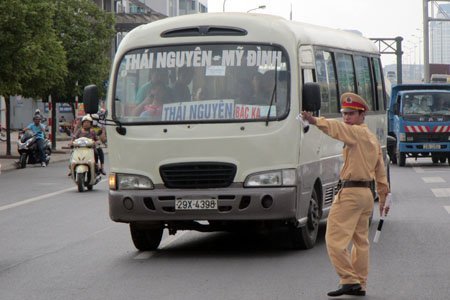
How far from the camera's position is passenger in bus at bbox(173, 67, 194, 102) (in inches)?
545

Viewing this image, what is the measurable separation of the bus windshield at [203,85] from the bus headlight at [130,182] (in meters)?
0.63

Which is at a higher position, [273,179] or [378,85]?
[378,85]

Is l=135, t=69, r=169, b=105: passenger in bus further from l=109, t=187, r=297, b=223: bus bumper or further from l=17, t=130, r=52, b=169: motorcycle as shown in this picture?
l=17, t=130, r=52, b=169: motorcycle

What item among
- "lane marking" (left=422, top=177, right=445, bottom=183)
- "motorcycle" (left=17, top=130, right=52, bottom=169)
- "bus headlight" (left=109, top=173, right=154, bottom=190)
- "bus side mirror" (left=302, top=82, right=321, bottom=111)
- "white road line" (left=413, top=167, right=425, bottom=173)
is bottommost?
"white road line" (left=413, top=167, right=425, bottom=173)

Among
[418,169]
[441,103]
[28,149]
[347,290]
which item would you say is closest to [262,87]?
[347,290]

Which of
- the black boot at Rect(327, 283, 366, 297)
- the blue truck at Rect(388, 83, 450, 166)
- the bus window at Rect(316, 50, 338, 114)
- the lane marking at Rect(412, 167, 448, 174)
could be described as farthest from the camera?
the blue truck at Rect(388, 83, 450, 166)

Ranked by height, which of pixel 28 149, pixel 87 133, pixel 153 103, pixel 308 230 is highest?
pixel 153 103

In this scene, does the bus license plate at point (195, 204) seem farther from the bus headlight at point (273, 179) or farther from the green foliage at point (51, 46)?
the green foliage at point (51, 46)

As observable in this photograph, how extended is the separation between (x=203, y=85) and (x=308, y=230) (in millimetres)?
1976

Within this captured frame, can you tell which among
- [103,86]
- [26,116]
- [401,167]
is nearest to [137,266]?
[401,167]

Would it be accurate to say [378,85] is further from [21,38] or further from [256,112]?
[21,38]

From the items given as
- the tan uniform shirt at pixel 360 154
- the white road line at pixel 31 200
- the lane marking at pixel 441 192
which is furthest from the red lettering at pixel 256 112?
the lane marking at pixel 441 192

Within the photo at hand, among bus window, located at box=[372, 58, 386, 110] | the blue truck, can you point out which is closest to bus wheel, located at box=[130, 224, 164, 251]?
bus window, located at box=[372, 58, 386, 110]

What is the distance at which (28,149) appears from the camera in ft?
128
